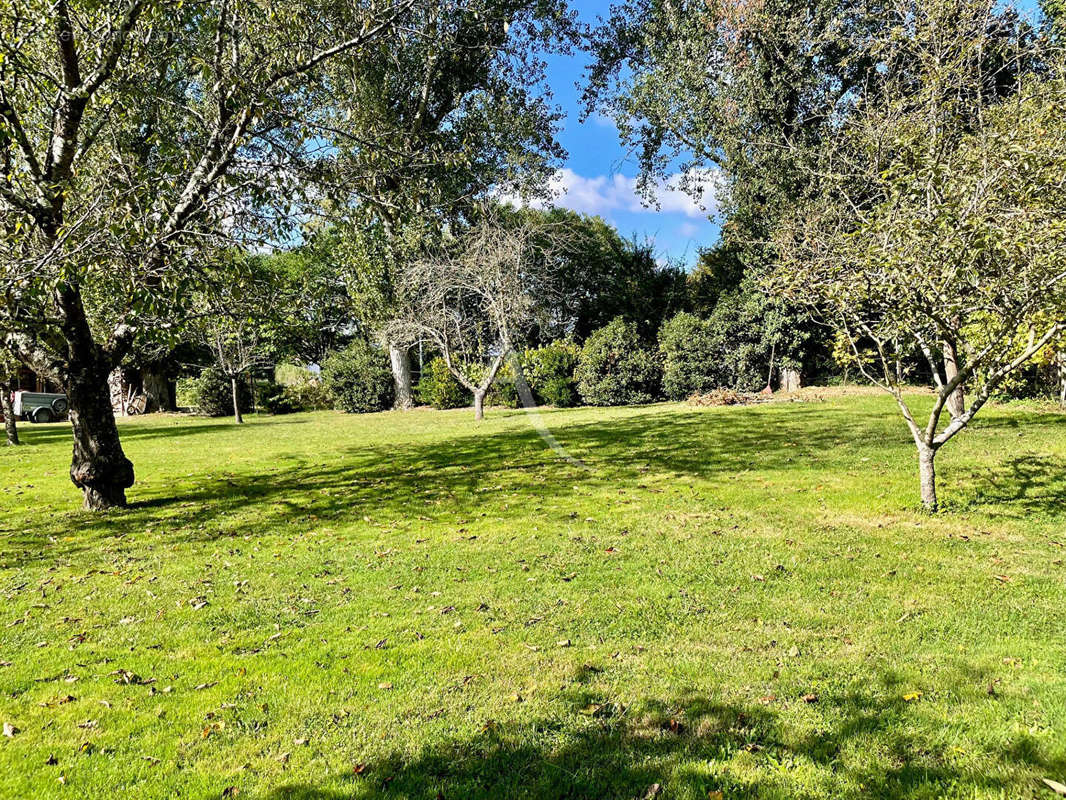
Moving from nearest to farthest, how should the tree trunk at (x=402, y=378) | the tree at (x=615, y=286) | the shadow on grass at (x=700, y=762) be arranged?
the shadow on grass at (x=700, y=762) → the tree trunk at (x=402, y=378) → the tree at (x=615, y=286)

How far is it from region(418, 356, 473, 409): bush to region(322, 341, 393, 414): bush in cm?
186

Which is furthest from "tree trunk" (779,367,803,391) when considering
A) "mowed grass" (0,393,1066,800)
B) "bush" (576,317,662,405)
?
"mowed grass" (0,393,1066,800)

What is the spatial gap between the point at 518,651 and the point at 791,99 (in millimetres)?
22747

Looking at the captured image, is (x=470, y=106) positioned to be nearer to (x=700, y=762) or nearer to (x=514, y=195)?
(x=514, y=195)

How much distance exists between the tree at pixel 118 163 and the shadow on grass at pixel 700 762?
15.8ft

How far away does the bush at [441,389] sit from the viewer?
2497 centimetres

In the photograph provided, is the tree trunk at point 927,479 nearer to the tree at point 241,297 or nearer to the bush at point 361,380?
the tree at point 241,297

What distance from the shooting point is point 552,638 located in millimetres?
4273

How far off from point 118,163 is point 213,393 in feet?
70.6

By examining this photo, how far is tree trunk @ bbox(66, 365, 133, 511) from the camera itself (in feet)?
26.2

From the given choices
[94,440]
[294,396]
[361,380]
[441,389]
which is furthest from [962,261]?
[294,396]

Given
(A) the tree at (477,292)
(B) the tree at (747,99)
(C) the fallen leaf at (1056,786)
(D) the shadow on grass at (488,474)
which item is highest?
(B) the tree at (747,99)

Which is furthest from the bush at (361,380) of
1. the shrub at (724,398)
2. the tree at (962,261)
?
the tree at (962,261)

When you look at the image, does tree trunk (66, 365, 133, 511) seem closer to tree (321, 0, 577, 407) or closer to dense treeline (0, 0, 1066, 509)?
dense treeline (0, 0, 1066, 509)
